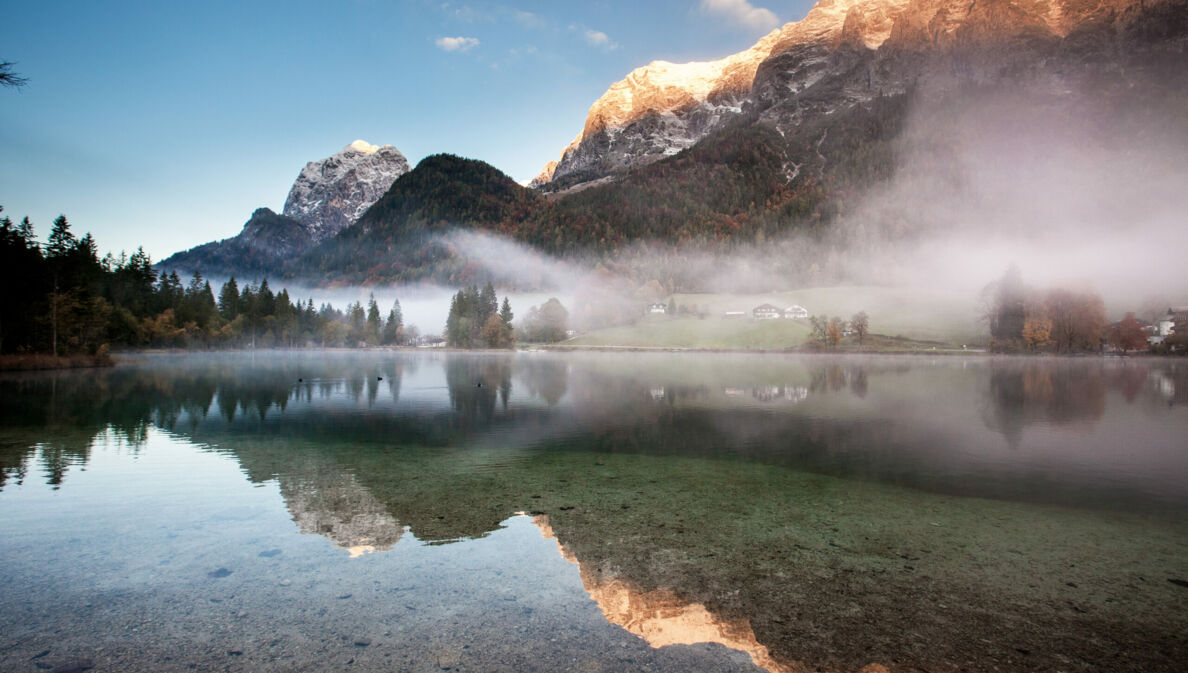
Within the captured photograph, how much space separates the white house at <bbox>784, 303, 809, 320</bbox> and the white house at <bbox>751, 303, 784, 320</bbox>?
8.53 ft

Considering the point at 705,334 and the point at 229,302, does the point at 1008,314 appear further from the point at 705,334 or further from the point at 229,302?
the point at 229,302

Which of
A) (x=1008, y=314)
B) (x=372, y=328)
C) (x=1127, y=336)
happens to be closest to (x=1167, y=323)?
(x=1127, y=336)

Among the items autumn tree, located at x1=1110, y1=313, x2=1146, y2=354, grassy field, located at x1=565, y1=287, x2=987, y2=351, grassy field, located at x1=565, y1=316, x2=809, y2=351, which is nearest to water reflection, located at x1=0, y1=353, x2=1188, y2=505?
grassy field, located at x1=565, y1=287, x2=987, y2=351

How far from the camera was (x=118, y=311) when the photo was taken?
108 metres

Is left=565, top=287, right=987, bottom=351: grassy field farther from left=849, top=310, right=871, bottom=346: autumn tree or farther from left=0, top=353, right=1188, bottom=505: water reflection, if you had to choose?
left=0, top=353, right=1188, bottom=505: water reflection

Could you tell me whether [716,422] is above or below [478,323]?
below

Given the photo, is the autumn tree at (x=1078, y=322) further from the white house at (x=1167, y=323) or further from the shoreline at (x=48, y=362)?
the shoreline at (x=48, y=362)

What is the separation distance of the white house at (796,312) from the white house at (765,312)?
260cm

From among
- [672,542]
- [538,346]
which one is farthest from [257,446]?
[538,346]

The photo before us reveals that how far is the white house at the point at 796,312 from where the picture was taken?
177 metres

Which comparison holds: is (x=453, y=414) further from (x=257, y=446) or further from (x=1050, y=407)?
(x=1050, y=407)

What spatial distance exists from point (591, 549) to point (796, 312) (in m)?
181

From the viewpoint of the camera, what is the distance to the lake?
797cm

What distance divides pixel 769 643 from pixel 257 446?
2434 cm
